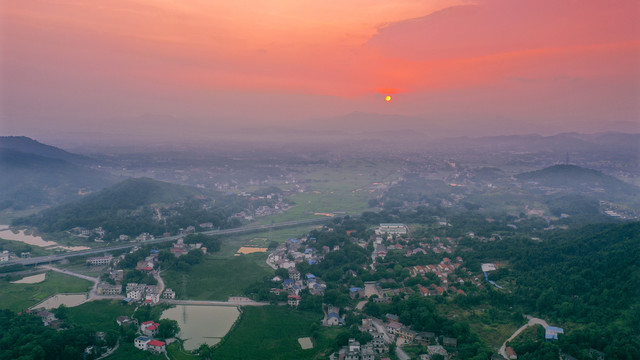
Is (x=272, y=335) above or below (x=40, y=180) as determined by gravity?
below

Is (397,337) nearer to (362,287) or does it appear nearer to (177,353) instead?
(362,287)

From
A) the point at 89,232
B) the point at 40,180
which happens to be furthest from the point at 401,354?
the point at 40,180

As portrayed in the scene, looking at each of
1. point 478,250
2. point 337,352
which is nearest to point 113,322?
point 337,352

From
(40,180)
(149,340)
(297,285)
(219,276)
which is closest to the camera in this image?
(149,340)

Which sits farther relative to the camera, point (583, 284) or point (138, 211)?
point (138, 211)

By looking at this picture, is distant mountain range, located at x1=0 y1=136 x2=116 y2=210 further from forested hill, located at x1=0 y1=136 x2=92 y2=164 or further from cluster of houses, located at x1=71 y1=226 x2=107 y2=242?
cluster of houses, located at x1=71 y1=226 x2=107 y2=242

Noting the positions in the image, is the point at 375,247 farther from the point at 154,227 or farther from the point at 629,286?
the point at 154,227
